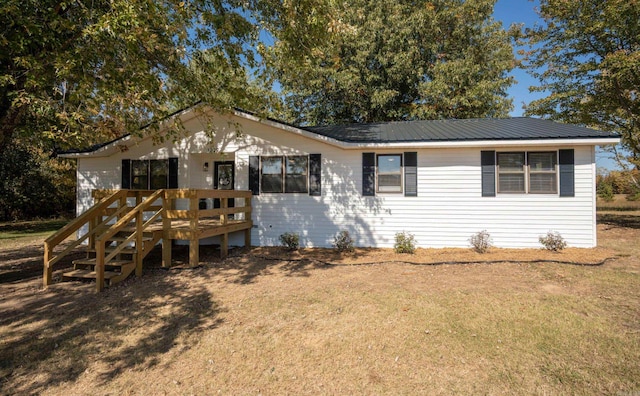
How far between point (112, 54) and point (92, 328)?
14.0 ft

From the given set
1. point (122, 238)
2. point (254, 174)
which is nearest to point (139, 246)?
point (122, 238)

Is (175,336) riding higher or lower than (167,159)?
lower

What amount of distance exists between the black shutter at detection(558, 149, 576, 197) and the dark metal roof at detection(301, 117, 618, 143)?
1.83 ft

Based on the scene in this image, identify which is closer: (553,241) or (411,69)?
(553,241)

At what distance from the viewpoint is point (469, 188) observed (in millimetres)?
8609

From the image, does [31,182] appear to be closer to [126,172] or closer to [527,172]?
[126,172]

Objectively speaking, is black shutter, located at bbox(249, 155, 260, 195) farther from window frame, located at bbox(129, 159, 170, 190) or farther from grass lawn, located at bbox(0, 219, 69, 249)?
grass lawn, located at bbox(0, 219, 69, 249)

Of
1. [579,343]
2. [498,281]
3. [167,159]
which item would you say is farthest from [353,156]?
[579,343]

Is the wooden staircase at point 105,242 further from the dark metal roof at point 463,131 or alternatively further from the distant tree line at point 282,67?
the dark metal roof at point 463,131

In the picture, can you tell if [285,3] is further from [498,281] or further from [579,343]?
[579,343]

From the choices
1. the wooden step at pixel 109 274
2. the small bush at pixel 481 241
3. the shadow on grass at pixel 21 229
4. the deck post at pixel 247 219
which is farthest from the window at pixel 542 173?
the shadow on grass at pixel 21 229

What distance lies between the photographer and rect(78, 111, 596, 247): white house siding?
8.23 metres

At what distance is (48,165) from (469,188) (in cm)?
2038

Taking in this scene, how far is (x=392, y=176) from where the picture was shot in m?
8.94
